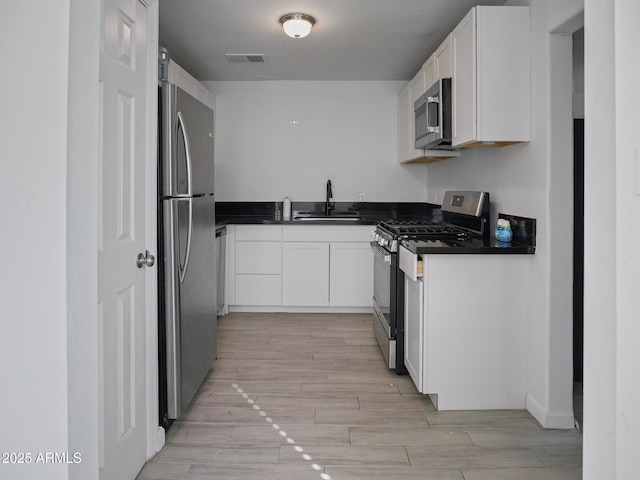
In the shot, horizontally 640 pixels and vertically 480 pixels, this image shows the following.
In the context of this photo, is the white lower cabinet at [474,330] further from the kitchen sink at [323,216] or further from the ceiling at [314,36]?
the kitchen sink at [323,216]

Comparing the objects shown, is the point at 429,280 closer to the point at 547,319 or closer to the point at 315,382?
the point at 547,319

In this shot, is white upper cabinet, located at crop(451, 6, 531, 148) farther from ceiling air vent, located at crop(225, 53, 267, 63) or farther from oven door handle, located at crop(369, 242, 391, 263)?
ceiling air vent, located at crop(225, 53, 267, 63)

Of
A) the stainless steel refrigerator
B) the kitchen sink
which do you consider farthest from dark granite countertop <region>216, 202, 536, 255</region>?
the stainless steel refrigerator

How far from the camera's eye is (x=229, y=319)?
468cm

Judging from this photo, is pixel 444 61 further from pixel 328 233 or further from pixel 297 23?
pixel 328 233

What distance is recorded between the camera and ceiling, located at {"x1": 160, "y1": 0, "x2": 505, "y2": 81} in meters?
3.21

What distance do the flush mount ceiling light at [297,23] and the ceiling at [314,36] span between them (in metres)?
0.04

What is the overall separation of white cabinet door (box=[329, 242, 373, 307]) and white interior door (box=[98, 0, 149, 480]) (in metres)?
2.83

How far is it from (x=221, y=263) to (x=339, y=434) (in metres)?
2.57

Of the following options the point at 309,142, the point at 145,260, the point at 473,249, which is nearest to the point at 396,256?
the point at 473,249

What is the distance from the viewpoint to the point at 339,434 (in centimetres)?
242

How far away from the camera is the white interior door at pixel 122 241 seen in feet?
5.65

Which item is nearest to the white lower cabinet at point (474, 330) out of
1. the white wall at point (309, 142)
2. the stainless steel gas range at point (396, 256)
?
the stainless steel gas range at point (396, 256)

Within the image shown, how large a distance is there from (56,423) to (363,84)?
4.75 meters
